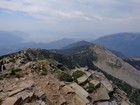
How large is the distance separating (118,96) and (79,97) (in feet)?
24.9

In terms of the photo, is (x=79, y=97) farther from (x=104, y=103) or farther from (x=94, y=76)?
(x=94, y=76)

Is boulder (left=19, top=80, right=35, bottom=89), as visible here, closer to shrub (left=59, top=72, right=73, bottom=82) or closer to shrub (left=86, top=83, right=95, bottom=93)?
shrub (left=59, top=72, right=73, bottom=82)

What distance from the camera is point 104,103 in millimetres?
33781

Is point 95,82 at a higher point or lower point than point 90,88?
higher

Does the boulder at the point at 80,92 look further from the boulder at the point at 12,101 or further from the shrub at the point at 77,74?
the boulder at the point at 12,101

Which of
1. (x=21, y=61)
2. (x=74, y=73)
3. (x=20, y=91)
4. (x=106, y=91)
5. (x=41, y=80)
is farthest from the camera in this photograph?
(x=21, y=61)

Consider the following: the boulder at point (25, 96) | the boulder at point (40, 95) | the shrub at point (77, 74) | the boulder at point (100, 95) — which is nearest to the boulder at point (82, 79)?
the shrub at point (77, 74)

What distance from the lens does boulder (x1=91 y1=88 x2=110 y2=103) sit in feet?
112

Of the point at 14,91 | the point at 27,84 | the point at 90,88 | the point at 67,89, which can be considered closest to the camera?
the point at 14,91

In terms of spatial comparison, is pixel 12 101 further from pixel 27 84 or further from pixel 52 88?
pixel 52 88

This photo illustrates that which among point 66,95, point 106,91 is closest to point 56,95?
point 66,95

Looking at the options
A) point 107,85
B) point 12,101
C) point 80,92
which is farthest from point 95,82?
point 12,101

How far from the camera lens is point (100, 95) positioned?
34.6 m

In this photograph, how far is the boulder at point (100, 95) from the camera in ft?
112
